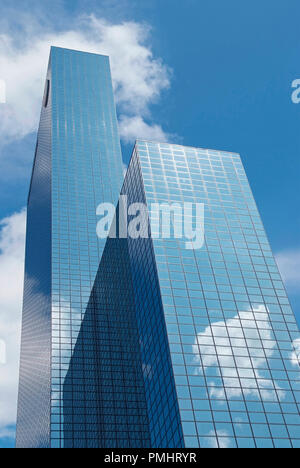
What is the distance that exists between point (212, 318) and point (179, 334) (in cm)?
573

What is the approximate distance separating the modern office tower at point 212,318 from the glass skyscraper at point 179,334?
157mm

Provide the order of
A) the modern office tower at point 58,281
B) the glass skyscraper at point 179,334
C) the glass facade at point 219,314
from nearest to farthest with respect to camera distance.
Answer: the glass facade at point 219,314 < the glass skyscraper at point 179,334 < the modern office tower at point 58,281

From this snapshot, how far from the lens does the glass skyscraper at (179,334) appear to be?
61.4 meters

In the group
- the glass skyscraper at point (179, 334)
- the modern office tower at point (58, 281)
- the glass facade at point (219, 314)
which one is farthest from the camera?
the modern office tower at point (58, 281)

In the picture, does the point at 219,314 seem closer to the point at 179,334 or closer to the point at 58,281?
the point at 179,334

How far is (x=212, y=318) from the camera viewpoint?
230ft

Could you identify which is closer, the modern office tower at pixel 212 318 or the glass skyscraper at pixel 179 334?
the modern office tower at pixel 212 318

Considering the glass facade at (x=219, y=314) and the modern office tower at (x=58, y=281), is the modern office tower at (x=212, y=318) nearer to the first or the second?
the glass facade at (x=219, y=314)

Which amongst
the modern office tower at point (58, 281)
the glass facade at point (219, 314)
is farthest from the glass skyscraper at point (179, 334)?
the modern office tower at point (58, 281)

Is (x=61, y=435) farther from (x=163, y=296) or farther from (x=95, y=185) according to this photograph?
(x=95, y=185)

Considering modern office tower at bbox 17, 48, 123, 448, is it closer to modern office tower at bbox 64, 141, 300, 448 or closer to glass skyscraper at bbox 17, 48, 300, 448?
glass skyscraper at bbox 17, 48, 300, 448

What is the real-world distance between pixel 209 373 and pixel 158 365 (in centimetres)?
775

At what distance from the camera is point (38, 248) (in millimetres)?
198375
